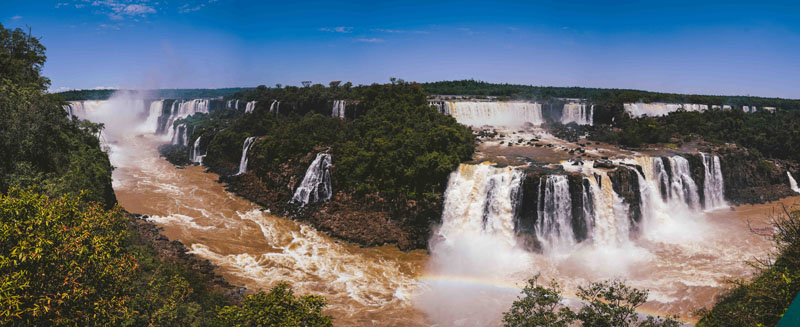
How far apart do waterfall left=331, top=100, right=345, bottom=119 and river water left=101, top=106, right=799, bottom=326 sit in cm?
1720

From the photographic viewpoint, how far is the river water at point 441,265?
1559 cm

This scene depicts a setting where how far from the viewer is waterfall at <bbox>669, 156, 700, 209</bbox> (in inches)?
987

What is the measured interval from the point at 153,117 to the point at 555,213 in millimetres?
62564

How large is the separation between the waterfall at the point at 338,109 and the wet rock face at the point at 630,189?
26157mm

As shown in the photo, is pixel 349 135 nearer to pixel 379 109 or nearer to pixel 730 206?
pixel 379 109

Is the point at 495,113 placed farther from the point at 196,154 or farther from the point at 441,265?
the point at 196,154

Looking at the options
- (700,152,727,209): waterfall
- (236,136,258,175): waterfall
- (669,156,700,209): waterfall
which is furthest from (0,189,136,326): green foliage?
(700,152,727,209): waterfall

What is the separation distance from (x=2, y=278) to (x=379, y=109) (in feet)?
98.6

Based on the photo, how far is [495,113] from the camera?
42781mm

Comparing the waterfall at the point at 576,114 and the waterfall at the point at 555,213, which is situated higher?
the waterfall at the point at 576,114

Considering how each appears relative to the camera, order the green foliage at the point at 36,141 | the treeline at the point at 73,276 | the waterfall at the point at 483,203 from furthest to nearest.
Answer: the waterfall at the point at 483,203, the green foliage at the point at 36,141, the treeline at the point at 73,276

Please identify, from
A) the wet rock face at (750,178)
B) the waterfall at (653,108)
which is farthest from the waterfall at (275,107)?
the wet rock face at (750,178)

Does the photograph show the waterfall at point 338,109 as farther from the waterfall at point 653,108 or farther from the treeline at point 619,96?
the waterfall at point 653,108

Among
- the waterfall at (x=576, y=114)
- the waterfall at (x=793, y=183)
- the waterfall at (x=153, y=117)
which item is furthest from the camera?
the waterfall at (x=153, y=117)
